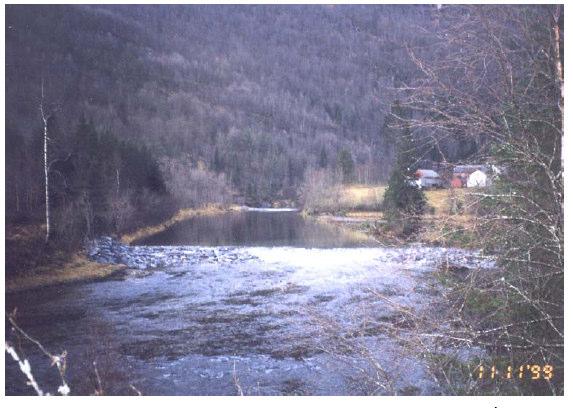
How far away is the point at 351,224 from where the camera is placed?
844cm

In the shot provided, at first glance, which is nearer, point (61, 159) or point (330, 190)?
point (61, 159)

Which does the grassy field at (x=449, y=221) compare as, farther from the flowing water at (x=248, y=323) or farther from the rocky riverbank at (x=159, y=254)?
the rocky riverbank at (x=159, y=254)

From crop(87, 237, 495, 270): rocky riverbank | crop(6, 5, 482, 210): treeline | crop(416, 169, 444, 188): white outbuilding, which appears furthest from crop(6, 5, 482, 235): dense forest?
crop(87, 237, 495, 270): rocky riverbank

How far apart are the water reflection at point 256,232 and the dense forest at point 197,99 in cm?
118

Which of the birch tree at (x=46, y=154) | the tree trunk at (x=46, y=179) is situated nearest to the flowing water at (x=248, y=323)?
the tree trunk at (x=46, y=179)

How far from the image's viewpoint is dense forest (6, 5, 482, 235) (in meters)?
5.14

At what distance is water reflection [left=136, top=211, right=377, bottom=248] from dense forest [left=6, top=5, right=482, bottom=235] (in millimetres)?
1184

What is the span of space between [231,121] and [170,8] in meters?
4.04

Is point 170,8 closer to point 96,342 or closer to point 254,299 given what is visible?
point 96,342

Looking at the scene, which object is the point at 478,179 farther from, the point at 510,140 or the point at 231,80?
the point at 231,80

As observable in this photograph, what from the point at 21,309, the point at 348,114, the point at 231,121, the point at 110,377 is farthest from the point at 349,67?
the point at 21,309

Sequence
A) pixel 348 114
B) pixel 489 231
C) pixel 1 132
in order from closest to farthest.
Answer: pixel 489 231 < pixel 1 132 < pixel 348 114

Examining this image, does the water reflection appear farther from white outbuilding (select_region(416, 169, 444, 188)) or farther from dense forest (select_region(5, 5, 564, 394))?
white outbuilding (select_region(416, 169, 444, 188))

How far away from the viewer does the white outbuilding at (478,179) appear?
11.0 ft
